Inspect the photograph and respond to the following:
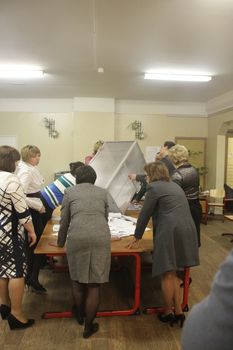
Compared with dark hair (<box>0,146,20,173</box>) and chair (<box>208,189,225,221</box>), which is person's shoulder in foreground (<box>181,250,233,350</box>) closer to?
dark hair (<box>0,146,20,173</box>)

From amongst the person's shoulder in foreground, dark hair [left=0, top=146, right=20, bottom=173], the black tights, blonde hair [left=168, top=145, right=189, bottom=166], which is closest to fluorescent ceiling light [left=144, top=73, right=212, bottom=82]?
blonde hair [left=168, top=145, right=189, bottom=166]

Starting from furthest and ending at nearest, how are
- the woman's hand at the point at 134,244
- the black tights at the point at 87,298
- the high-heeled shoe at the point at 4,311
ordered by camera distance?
1. the high-heeled shoe at the point at 4,311
2. the woman's hand at the point at 134,244
3. the black tights at the point at 87,298

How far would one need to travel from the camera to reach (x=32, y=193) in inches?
119

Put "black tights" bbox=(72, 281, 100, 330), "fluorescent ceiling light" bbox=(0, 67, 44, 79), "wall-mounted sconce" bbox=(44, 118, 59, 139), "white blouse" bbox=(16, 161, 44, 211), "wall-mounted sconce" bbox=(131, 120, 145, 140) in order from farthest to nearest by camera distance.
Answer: "wall-mounted sconce" bbox=(131, 120, 145, 140)
"wall-mounted sconce" bbox=(44, 118, 59, 139)
"fluorescent ceiling light" bbox=(0, 67, 44, 79)
"white blouse" bbox=(16, 161, 44, 211)
"black tights" bbox=(72, 281, 100, 330)

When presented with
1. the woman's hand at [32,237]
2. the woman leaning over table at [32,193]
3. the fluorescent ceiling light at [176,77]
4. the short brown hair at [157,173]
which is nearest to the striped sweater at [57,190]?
the woman leaning over table at [32,193]

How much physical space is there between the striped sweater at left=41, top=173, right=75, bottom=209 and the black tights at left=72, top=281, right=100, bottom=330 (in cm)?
101

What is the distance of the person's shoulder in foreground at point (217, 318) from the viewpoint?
2.08 ft

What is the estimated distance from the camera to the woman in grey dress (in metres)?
2.20

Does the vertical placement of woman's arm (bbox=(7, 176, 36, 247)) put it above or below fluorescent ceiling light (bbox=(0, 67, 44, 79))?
below

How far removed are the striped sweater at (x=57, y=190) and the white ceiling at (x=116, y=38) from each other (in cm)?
159

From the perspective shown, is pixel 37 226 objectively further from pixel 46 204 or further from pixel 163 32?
pixel 163 32

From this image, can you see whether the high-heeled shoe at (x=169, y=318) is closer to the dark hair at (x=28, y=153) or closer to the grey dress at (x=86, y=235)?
the grey dress at (x=86, y=235)

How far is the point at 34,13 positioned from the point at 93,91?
336cm

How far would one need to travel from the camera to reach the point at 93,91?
6.13m
